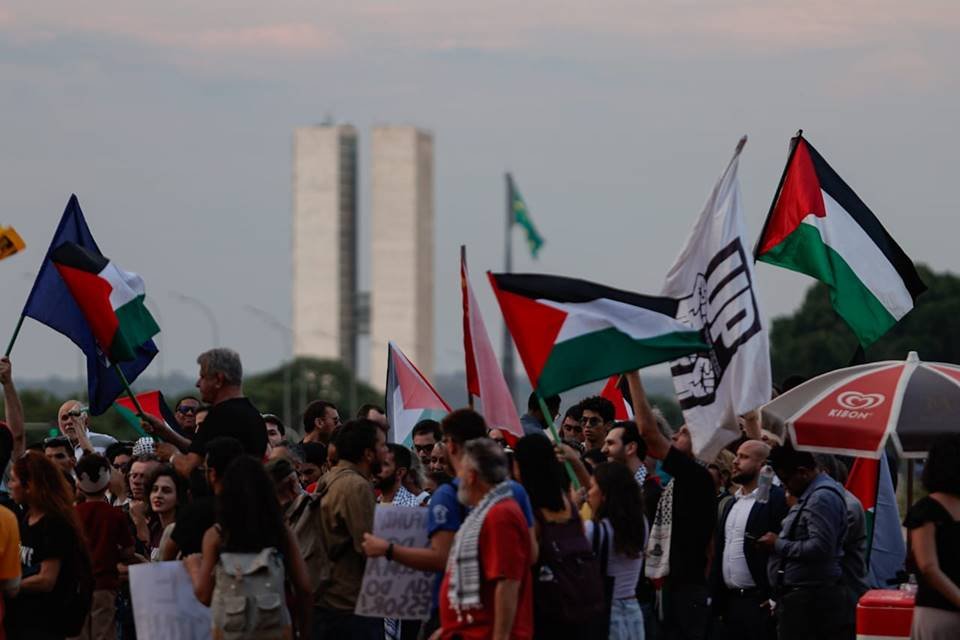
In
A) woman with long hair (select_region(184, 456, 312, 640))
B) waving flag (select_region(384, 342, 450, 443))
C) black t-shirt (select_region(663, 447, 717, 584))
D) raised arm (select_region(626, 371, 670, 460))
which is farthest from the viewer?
waving flag (select_region(384, 342, 450, 443))

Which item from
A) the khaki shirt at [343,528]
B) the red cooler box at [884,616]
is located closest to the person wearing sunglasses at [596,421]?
the red cooler box at [884,616]

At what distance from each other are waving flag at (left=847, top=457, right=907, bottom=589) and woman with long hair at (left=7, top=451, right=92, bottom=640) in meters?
4.92

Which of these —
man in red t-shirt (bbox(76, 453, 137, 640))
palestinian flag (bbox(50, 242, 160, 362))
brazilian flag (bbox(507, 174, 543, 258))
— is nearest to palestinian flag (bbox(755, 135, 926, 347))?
palestinian flag (bbox(50, 242, 160, 362))

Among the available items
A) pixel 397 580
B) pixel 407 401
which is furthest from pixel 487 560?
pixel 407 401

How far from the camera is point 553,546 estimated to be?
9523mm

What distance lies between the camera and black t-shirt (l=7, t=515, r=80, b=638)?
34.4 feet

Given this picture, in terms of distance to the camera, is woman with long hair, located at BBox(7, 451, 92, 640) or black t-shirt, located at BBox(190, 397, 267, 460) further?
black t-shirt, located at BBox(190, 397, 267, 460)

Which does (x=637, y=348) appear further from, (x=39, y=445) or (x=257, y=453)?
(x=39, y=445)

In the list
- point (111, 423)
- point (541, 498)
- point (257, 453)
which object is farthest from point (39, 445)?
point (111, 423)

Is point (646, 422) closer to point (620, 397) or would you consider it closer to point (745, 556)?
point (745, 556)

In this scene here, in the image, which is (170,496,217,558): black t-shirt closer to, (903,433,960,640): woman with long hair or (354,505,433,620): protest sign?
(354,505,433,620): protest sign

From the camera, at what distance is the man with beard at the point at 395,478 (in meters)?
11.9

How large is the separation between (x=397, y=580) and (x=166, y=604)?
3.74 feet

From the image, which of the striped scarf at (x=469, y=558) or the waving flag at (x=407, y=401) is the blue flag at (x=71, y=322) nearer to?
the waving flag at (x=407, y=401)
